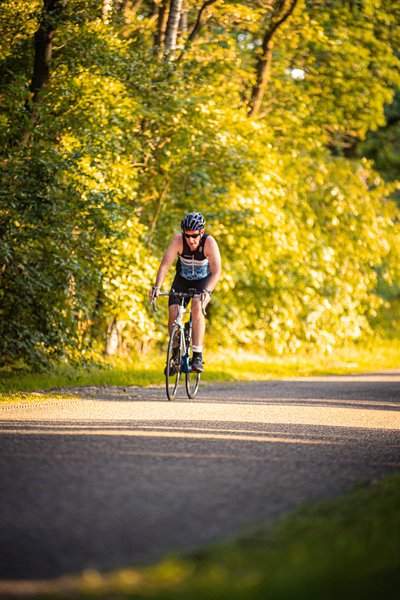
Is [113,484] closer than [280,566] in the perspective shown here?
No

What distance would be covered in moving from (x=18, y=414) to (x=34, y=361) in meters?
2.85

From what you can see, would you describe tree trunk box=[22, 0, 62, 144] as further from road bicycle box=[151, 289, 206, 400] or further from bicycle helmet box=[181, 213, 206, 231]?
road bicycle box=[151, 289, 206, 400]

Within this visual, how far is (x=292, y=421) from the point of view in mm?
7094

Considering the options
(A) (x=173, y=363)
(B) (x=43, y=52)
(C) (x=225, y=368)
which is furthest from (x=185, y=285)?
(B) (x=43, y=52)

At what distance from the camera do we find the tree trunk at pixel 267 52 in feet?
58.1

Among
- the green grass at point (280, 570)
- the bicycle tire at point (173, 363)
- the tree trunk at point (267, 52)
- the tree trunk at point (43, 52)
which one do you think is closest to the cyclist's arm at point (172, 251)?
the bicycle tire at point (173, 363)

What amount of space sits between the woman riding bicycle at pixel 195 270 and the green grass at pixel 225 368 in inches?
75.0

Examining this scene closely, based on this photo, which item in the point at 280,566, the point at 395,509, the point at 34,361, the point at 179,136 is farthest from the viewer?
the point at 179,136

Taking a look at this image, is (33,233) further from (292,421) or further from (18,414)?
(292,421)

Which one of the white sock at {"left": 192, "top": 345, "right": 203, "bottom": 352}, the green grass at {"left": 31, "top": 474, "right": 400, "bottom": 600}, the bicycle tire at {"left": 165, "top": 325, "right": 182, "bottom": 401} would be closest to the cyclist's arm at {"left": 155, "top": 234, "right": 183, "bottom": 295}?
the bicycle tire at {"left": 165, "top": 325, "right": 182, "bottom": 401}

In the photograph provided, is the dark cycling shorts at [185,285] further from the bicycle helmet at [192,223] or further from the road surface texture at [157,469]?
the road surface texture at [157,469]

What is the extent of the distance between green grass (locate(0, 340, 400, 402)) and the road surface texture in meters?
1.90

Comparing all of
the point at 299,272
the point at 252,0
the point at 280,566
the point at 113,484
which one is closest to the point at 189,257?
the point at 113,484

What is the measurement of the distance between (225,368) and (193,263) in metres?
5.07
